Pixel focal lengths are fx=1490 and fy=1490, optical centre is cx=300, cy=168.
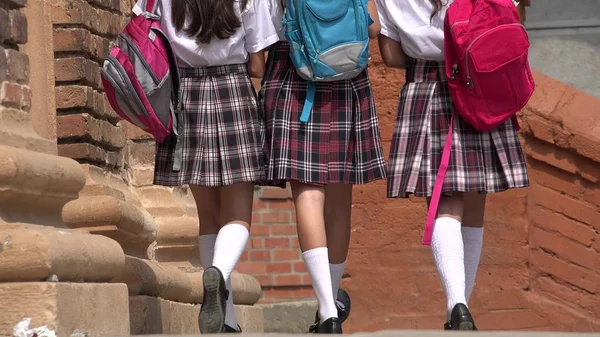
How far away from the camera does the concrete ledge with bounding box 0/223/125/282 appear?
4.59 meters

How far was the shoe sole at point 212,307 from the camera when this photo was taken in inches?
199

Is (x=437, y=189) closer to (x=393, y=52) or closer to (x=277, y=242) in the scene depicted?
(x=393, y=52)

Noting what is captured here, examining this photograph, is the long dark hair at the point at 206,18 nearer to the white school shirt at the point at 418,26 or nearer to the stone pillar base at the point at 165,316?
the white school shirt at the point at 418,26

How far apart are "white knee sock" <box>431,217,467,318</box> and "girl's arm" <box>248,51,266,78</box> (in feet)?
2.82

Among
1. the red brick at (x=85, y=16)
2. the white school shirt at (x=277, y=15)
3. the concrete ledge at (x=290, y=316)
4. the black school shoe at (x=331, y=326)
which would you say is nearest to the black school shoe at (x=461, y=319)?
the black school shoe at (x=331, y=326)

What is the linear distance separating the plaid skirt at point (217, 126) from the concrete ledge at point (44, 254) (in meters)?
0.66

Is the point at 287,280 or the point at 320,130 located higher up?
the point at 320,130

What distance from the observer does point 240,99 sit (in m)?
5.52

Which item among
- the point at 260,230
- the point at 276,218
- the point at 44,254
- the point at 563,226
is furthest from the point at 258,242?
the point at 44,254

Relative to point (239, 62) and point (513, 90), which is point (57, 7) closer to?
point (239, 62)

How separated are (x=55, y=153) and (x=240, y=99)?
2.36ft

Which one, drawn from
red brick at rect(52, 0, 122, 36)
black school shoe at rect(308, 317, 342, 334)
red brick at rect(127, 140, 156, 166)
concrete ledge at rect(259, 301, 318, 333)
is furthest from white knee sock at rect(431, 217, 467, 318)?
concrete ledge at rect(259, 301, 318, 333)

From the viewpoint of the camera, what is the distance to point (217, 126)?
18.2 feet

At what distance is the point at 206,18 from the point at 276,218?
15.4 ft
